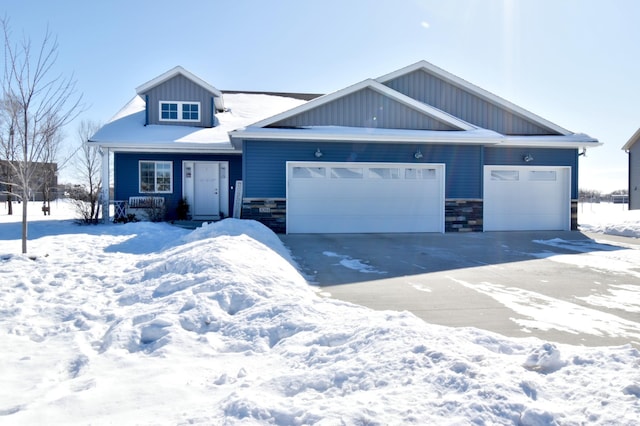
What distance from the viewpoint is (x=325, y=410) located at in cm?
222

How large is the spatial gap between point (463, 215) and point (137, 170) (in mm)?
10463

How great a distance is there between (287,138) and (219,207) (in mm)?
4777

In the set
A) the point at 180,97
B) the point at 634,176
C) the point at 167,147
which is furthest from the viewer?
the point at 634,176

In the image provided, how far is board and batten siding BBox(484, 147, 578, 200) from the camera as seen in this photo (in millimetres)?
12776

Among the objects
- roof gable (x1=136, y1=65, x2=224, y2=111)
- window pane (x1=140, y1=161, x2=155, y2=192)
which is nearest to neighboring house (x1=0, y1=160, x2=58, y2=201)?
window pane (x1=140, y1=161, x2=155, y2=192)

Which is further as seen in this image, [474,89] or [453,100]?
[453,100]

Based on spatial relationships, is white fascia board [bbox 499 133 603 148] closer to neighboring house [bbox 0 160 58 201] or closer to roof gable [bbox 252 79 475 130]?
roof gable [bbox 252 79 475 130]

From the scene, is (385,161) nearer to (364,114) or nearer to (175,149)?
(364,114)

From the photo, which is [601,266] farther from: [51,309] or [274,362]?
[51,309]

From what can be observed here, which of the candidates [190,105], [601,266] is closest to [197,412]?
[601,266]

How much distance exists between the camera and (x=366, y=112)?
1196 cm

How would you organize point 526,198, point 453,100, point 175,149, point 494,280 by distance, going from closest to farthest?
point 494,280 → point 526,198 → point 175,149 → point 453,100

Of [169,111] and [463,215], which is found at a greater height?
[169,111]

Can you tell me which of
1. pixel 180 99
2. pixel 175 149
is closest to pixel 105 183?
pixel 175 149
